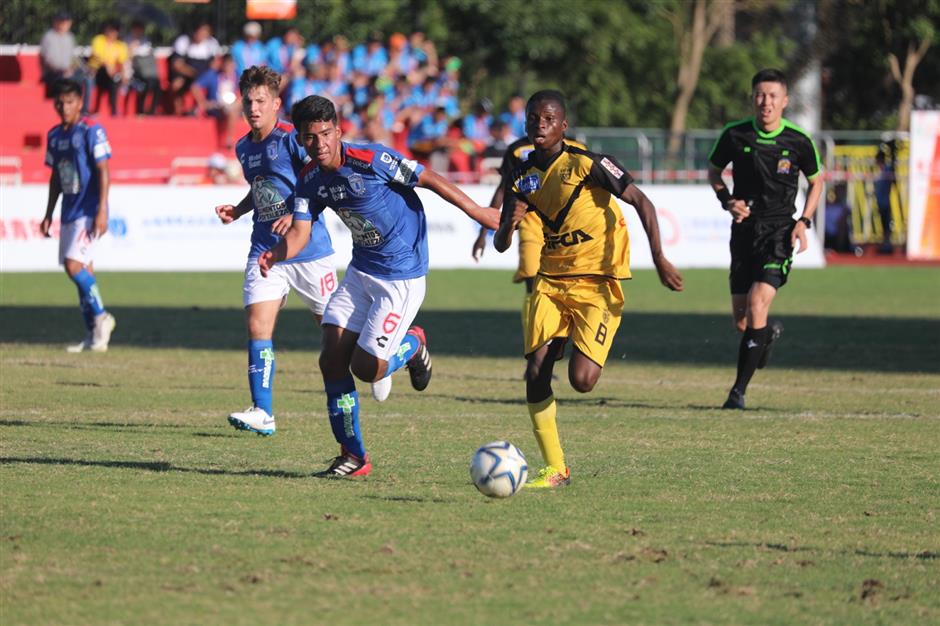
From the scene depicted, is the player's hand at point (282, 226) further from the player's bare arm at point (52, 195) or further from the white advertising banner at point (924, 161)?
the white advertising banner at point (924, 161)

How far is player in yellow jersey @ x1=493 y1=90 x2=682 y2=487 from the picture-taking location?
7902 mm

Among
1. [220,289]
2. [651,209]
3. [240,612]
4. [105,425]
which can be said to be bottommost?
[220,289]

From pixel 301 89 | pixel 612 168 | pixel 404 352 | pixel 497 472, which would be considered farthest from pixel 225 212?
pixel 301 89

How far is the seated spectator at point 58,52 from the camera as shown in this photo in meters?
27.4

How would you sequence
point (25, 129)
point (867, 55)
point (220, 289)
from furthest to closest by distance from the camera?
point (867, 55), point (25, 129), point (220, 289)

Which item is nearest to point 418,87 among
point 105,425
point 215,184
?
point 215,184

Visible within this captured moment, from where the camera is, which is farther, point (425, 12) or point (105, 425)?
point (425, 12)

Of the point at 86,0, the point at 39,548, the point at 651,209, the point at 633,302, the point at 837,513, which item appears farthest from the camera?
the point at 86,0

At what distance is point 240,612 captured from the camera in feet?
17.6

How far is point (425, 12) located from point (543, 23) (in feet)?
10.1

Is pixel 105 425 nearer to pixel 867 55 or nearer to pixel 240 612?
pixel 240 612

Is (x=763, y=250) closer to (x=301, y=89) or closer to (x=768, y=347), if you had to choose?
(x=768, y=347)

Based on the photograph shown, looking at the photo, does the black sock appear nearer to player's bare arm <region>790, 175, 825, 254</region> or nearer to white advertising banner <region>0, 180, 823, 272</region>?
player's bare arm <region>790, 175, 825, 254</region>

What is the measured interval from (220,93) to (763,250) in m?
19.9
